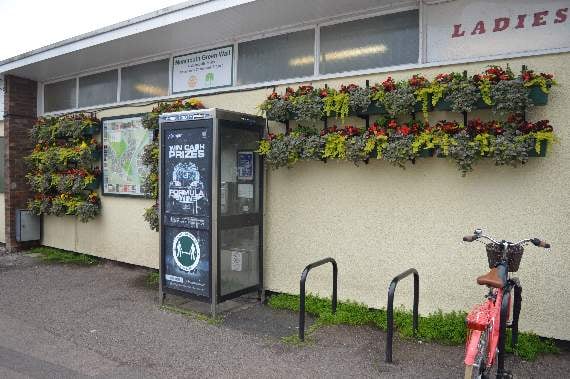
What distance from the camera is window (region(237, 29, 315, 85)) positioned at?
6.30 m

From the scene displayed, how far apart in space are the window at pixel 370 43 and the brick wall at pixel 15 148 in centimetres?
696

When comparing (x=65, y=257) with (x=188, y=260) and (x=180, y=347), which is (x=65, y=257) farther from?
(x=180, y=347)

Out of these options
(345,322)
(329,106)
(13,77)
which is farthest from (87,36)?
(345,322)

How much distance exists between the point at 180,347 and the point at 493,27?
182 inches

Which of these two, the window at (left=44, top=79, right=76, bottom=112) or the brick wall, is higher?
the window at (left=44, top=79, right=76, bottom=112)

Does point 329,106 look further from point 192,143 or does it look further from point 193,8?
point 193,8

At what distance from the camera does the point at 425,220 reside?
5.23 metres

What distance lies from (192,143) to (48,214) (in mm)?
5223

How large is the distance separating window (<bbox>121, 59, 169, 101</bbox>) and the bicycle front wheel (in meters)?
6.30

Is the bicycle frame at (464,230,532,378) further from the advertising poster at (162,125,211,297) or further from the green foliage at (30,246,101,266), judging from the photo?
the green foliage at (30,246,101,266)

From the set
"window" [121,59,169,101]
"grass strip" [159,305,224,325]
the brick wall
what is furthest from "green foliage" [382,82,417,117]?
the brick wall

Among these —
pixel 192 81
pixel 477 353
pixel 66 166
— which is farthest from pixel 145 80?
pixel 477 353

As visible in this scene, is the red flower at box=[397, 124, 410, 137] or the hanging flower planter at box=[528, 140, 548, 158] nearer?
the hanging flower planter at box=[528, 140, 548, 158]

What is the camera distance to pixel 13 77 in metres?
9.69
